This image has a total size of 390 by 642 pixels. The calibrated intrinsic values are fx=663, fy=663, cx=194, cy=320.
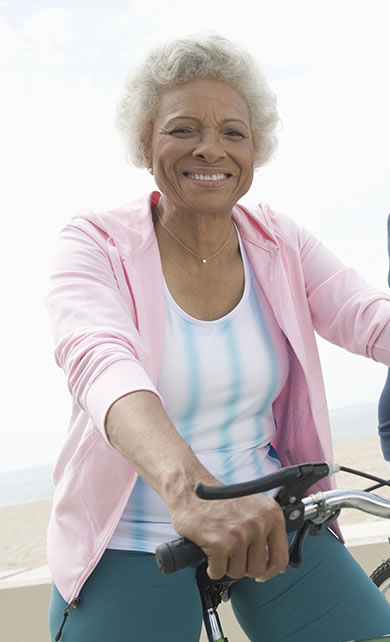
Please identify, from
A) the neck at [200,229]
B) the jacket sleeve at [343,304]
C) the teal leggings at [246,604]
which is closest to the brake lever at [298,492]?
the teal leggings at [246,604]

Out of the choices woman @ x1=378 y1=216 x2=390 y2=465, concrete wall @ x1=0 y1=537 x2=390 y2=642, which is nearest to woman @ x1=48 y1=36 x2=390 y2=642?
woman @ x1=378 y1=216 x2=390 y2=465

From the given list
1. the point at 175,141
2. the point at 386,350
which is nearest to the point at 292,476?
the point at 386,350

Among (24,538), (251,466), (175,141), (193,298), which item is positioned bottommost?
(24,538)

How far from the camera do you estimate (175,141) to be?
1608 millimetres

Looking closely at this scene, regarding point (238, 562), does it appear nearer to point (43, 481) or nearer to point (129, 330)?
point (129, 330)

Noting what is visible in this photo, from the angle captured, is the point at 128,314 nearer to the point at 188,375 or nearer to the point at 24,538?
the point at 188,375

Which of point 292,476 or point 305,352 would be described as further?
point 305,352

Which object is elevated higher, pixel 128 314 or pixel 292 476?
pixel 128 314

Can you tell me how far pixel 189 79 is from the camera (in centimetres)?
160

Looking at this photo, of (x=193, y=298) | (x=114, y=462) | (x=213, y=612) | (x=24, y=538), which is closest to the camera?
(x=213, y=612)

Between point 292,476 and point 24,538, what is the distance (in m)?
10.5

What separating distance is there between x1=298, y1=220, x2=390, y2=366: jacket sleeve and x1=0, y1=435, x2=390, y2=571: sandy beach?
4721 mm

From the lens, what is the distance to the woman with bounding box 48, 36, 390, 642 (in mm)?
1240

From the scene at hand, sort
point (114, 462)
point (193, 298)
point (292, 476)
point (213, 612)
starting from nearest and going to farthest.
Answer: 1. point (292, 476)
2. point (213, 612)
3. point (114, 462)
4. point (193, 298)
